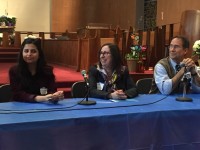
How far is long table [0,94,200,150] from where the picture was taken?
6.08ft

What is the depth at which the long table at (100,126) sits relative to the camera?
1854mm

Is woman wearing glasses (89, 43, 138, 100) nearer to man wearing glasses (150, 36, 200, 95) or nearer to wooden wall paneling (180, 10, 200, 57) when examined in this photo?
man wearing glasses (150, 36, 200, 95)

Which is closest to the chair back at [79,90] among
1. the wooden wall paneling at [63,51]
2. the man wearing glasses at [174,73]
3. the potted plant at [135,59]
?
the man wearing glasses at [174,73]

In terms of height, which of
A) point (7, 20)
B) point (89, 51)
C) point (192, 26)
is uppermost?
point (7, 20)

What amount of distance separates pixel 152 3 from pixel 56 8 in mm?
4023

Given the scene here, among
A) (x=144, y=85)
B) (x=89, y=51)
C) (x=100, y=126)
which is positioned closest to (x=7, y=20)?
(x=89, y=51)

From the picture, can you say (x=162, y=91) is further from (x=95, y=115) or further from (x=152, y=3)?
(x=152, y=3)

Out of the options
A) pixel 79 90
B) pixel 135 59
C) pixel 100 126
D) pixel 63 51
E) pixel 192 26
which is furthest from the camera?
pixel 63 51

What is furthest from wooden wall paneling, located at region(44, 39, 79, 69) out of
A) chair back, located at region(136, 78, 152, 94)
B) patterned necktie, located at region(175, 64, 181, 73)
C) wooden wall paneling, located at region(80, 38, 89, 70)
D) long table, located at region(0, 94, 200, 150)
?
long table, located at region(0, 94, 200, 150)

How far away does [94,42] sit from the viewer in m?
6.13

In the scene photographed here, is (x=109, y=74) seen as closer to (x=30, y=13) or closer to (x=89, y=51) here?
(x=89, y=51)

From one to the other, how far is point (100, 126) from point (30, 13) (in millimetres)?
11713

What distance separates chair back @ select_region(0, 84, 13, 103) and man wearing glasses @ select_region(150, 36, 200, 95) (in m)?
1.30

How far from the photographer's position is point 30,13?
43.0 feet
